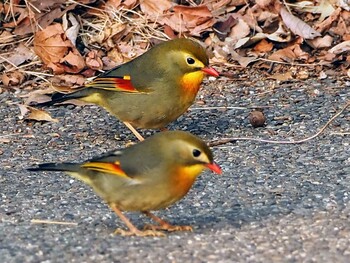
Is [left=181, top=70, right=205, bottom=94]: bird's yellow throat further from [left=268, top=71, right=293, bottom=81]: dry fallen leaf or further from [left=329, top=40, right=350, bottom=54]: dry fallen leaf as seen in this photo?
[left=329, top=40, right=350, bottom=54]: dry fallen leaf

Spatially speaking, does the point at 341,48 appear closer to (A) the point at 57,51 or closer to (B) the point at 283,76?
(B) the point at 283,76

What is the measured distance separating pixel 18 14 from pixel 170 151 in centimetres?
480

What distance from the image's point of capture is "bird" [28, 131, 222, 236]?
18.7 feet

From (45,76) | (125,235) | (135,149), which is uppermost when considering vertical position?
(135,149)

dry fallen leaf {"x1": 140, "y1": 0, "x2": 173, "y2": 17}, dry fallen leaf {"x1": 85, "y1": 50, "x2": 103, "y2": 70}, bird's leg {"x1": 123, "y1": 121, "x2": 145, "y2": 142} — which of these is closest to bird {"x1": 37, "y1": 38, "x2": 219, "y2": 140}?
bird's leg {"x1": 123, "y1": 121, "x2": 145, "y2": 142}

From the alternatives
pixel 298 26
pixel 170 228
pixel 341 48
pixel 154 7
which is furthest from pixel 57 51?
pixel 170 228

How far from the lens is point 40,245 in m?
5.73

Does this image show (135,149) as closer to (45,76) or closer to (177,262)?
(177,262)

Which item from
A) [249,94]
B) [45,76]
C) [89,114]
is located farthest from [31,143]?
[249,94]

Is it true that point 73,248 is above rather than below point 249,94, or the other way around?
above

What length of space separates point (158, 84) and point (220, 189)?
1469 millimetres

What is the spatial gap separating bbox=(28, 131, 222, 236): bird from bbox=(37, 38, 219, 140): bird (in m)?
2.03

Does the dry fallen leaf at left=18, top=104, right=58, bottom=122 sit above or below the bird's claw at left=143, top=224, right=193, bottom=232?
below

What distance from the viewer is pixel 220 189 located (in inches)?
268
